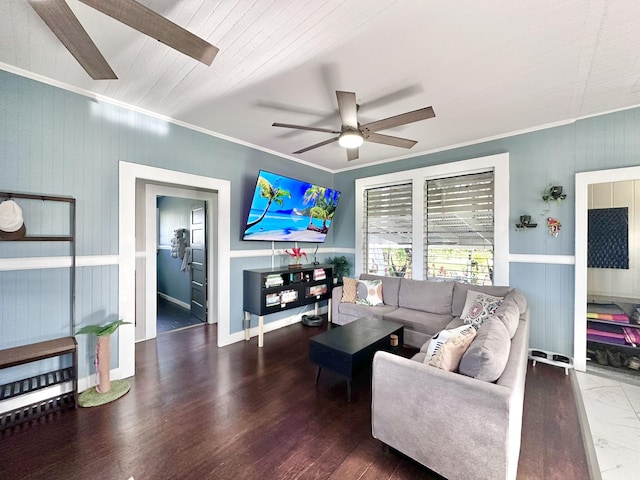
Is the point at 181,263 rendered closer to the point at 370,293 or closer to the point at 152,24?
the point at 370,293

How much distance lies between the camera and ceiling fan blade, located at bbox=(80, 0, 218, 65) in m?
1.16

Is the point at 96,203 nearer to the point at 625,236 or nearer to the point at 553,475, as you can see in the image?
the point at 553,475

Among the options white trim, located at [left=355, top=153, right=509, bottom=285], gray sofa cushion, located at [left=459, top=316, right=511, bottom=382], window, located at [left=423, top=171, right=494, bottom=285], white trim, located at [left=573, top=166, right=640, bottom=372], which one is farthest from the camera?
window, located at [left=423, top=171, right=494, bottom=285]

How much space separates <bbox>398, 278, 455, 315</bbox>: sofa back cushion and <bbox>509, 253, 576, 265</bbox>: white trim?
0.81m

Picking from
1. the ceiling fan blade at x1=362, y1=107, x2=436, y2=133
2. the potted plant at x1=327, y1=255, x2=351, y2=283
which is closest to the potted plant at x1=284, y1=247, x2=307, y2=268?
the potted plant at x1=327, y1=255, x2=351, y2=283

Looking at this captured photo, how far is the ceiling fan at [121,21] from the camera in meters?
1.18

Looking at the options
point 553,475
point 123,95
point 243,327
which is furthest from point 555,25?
point 243,327

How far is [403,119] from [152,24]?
5.77 ft

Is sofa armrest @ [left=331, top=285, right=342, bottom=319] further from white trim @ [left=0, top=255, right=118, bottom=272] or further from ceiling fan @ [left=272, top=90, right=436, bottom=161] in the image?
white trim @ [left=0, top=255, right=118, bottom=272]

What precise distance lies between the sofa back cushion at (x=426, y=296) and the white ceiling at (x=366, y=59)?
2.09m

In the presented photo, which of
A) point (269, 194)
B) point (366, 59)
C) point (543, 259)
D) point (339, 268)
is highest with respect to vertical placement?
point (366, 59)

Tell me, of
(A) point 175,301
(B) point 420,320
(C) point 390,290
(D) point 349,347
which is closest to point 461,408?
(D) point 349,347

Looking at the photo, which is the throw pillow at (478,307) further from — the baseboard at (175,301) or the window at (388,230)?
the baseboard at (175,301)

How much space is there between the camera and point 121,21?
123 cm
